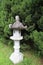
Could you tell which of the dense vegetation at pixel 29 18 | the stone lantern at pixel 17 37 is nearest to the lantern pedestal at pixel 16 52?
the stone lantern at pixel 17 37

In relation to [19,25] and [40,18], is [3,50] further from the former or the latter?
[40,18]

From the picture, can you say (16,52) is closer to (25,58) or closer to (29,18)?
(25,58)

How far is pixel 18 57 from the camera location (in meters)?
4.33

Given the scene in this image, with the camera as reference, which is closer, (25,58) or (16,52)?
(16,52)

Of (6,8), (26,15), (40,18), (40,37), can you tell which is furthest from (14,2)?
(40,37)

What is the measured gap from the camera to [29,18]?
4.28m

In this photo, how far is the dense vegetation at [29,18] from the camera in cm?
408

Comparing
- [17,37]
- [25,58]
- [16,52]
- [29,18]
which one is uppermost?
[29,18]

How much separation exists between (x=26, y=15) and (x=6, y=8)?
0.79 m

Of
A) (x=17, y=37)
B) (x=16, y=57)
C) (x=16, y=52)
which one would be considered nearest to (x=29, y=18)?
(x=17, y=37)

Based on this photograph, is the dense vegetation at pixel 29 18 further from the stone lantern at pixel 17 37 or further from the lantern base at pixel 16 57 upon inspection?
the lantern base at pixel 16 57

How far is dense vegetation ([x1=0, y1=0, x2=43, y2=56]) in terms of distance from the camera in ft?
13.4

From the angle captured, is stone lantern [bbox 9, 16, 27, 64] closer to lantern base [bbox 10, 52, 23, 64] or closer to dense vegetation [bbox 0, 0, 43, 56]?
lantern base [bbox 10, 52, 23, 64]

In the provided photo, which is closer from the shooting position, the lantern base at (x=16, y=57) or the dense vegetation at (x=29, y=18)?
the dense vegetation at (x=29, y=18)
